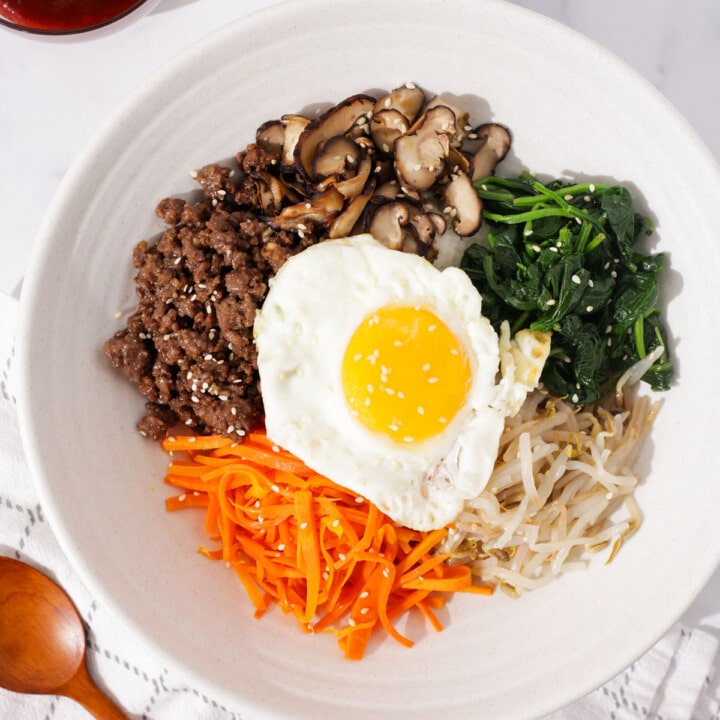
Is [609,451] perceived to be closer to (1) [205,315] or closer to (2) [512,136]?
(2) [512,136]

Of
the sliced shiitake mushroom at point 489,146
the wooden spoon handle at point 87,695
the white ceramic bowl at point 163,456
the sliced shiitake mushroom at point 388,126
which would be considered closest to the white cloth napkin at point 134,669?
the wooden spoon handle at point 87,695

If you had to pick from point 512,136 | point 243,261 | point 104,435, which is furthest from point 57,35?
point 512,136

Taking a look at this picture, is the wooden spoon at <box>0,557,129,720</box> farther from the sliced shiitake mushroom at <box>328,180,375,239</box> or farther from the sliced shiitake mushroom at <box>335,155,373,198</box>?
the sliced shiitake mushroom at <box>335,155,373,198</box>

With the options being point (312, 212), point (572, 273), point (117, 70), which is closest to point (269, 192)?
point (312, 212)

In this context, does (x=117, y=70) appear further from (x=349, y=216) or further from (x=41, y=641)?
(x=41, y=641)

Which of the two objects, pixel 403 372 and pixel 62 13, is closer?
pixel 403 372
